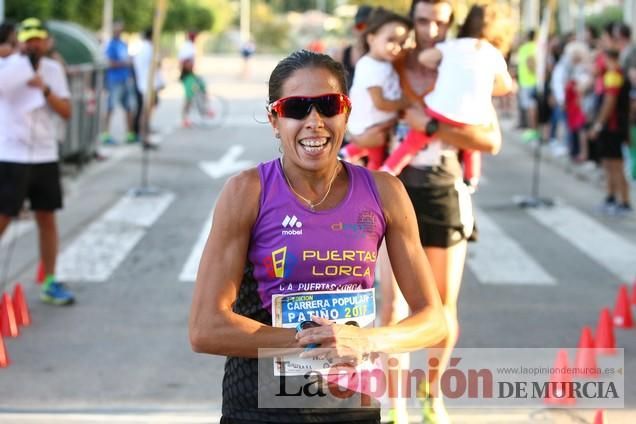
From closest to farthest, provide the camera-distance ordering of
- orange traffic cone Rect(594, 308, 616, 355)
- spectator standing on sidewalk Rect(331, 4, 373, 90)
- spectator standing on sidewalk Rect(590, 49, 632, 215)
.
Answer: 1. orange traffic cone Rect(594, 308, 616, 355)
2. spectator standing on sidewalk Rect(331, 4, 373, 90)
3. spectator standing on sidewalk Rect(590, 49, 632, 215)

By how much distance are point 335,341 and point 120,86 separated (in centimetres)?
1831

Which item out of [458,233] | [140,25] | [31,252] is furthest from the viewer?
[140,25]

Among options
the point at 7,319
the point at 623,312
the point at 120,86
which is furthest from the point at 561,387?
the point at 120,86

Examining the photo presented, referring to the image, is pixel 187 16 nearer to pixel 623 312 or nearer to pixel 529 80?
pixel 529 80

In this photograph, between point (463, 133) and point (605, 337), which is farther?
point (605, 337)

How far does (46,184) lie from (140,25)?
3771 centimetres

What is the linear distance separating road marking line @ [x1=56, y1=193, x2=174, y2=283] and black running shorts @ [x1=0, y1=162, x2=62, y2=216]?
48.9 inches

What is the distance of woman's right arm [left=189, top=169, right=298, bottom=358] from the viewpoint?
9.96 feet

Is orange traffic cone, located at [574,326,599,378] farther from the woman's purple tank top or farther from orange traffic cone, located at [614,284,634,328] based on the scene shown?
the woman's purple tank top

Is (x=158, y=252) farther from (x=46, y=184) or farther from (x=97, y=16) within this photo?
(x=97, y=16)

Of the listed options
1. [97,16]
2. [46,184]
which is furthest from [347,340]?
[97,16]

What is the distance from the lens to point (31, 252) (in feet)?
34.6

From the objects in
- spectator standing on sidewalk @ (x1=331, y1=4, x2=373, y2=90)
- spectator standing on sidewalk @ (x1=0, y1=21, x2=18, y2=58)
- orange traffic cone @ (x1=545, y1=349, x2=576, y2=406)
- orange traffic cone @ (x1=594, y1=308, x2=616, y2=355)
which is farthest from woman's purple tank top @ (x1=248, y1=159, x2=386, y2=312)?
spectator standing on sidewalk @ (x1=0, y1=21, x2=18, y2=58)

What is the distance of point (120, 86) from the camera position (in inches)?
813
